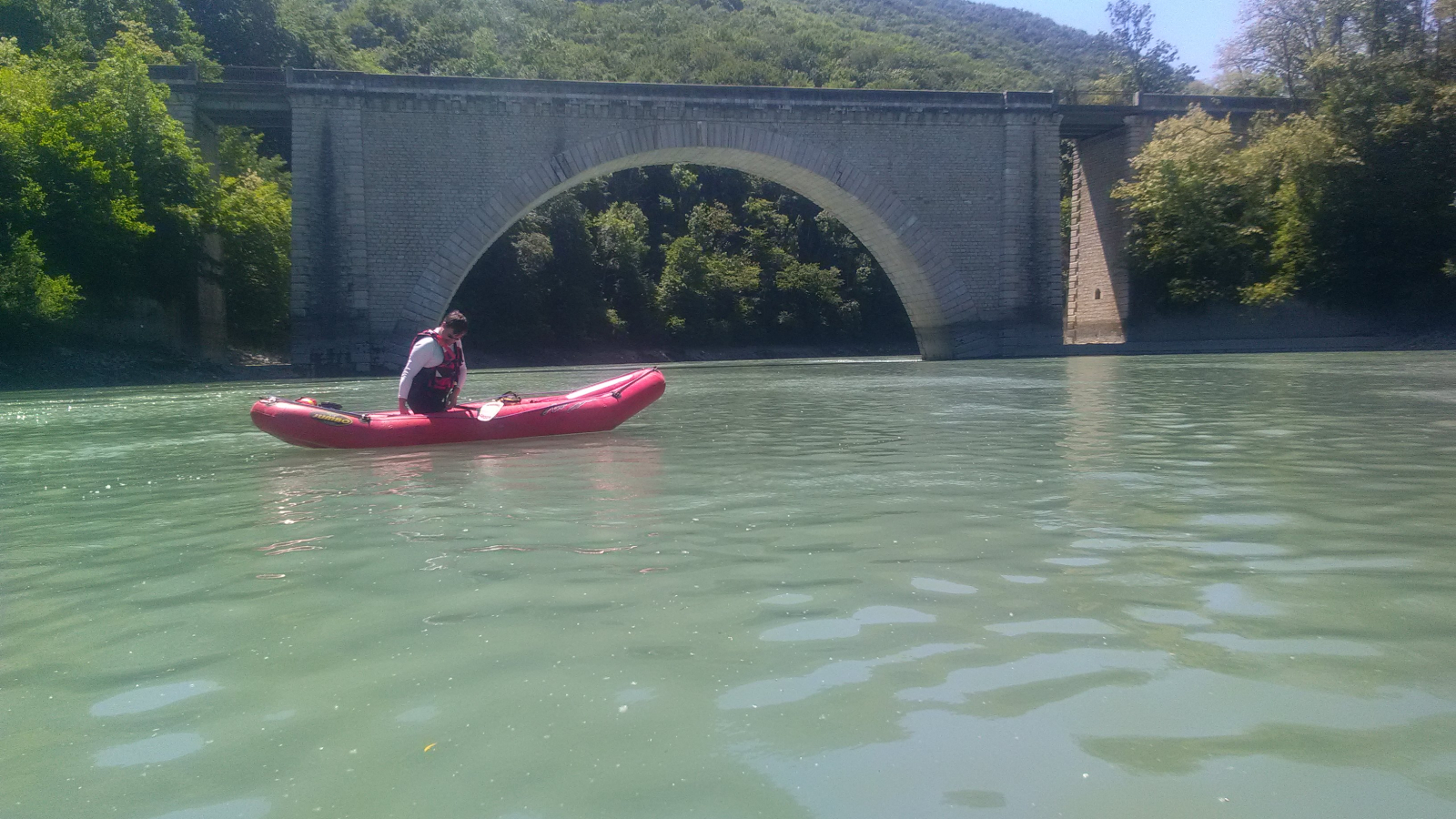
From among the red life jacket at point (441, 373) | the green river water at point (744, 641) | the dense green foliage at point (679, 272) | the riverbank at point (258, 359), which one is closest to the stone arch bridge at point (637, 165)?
the riverbank at point (258, 359)

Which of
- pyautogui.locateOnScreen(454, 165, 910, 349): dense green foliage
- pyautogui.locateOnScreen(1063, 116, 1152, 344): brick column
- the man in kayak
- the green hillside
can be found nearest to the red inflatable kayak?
the man in kayak

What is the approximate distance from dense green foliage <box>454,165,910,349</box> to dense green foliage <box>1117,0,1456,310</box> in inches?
688

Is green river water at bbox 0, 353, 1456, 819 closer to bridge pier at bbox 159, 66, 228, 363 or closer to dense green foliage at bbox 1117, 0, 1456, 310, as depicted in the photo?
bridge pier at bbox 159, 66, 228, 363

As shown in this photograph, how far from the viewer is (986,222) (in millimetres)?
24641

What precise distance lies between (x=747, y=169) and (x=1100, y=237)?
8.90 m

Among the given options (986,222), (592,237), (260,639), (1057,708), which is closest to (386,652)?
(260,639)

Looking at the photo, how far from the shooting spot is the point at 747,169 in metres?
25.3

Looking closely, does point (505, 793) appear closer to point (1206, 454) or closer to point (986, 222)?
point (1206, 454)

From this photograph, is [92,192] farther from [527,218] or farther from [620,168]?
[527,218]

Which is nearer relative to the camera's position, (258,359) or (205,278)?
(205,278)

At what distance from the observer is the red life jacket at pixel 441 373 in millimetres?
7488

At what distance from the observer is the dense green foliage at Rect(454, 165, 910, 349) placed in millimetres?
35562

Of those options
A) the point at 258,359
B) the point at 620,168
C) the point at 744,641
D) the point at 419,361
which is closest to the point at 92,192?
the point at 258,359

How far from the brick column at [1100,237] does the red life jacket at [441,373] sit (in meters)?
21.9
